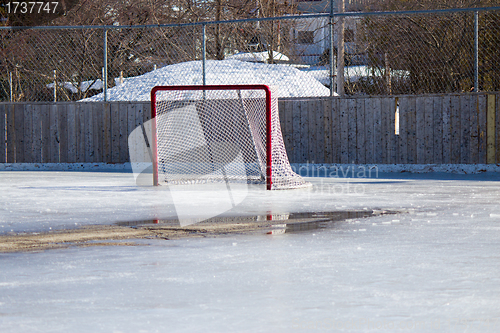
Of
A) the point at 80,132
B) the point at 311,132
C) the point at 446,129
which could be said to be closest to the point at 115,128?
the point at 80,132

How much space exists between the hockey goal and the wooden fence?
1.12 meters

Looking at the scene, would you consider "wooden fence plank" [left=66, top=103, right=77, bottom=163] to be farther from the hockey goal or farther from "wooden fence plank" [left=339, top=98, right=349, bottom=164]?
"wooden fence plank" [left=339, top=98, right=349, bottom=164]

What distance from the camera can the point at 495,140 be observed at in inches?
522

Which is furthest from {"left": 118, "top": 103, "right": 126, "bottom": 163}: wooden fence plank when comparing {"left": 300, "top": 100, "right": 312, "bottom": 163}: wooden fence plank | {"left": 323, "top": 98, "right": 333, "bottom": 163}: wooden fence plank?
{"left": 323, "top": 98, "right": 333, "bottom": 163}: wooden fence plank

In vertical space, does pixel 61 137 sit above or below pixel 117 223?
above

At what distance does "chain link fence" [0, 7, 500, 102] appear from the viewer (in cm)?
1441

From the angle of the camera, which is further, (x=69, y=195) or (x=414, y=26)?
(x=414, y=26)

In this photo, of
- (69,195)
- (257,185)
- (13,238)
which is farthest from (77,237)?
(257,185)

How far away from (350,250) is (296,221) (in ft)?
5.93

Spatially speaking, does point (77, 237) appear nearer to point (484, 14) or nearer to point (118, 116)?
point (118, 116)

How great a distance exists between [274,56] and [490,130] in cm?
837

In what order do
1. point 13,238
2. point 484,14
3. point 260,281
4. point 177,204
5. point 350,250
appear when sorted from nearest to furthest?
point 260,281, point 350,250, point 13,238, point 177,204, point 484,14

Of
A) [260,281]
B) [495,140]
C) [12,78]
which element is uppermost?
[12,78]

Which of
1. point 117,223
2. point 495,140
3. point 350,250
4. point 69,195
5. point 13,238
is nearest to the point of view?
point 350,250
